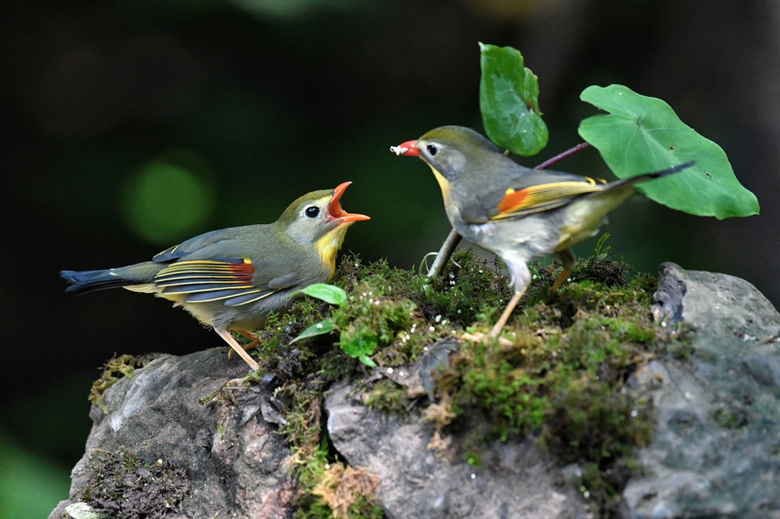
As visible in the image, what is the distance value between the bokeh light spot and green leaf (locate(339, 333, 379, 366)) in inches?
132

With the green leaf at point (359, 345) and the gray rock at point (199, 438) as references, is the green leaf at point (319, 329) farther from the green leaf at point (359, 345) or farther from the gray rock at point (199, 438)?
the gray rock at point (199, 438)

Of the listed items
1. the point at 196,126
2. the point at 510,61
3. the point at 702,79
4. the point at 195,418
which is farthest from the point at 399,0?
the point at 195,418

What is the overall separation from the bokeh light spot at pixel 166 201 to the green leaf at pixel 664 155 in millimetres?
3615

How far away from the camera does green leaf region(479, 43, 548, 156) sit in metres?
3.48

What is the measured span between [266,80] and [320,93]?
53 centimetres

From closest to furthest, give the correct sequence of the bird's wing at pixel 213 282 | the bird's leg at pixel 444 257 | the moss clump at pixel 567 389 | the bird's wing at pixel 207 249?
1. the moss clump at pixel 567 389
2. the bird's leg at pixel 444 257
3. the bird's wing at pixel 213 282
4. the bird's wing at pixel 207 249

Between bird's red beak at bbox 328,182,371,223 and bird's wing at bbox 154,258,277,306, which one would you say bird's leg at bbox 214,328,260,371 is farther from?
bird's red beak at bbox 328,182,371,223

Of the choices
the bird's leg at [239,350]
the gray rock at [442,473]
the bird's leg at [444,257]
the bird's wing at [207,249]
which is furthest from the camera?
the bird's wing at [207,249]

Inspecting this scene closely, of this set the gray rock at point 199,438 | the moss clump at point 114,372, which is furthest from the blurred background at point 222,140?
the gray rock at point 199,438

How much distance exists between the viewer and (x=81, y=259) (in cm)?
656

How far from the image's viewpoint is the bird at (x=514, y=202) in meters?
3.23

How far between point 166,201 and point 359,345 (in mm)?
3453

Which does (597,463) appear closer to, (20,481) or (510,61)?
(510,61)

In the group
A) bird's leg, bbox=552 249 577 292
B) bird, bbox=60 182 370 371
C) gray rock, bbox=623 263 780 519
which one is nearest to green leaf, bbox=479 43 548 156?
bird's leg, bbox=552 249 577 292
